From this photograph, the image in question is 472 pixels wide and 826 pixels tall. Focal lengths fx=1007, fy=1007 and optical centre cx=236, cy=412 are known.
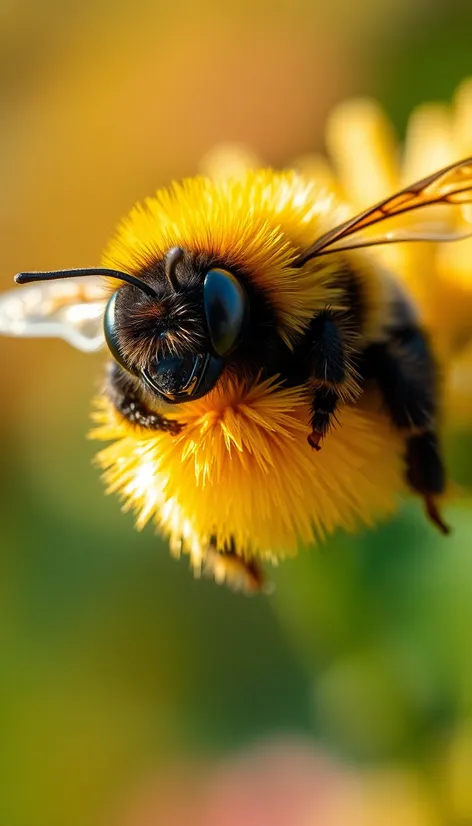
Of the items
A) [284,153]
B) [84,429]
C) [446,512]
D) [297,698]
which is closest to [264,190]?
[446,512]

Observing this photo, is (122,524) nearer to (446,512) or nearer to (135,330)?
(446,512)

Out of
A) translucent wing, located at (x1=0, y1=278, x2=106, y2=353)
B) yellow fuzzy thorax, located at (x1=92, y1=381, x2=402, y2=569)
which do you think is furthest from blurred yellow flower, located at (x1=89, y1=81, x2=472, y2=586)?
translucent wing, located at (x1=0, y1=278, x2=106, y2=353)

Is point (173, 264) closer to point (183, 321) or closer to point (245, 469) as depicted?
point (183, 321)

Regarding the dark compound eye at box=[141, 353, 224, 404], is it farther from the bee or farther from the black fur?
the black fur

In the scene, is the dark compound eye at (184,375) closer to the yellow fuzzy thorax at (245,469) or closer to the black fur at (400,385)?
the yellow fuzzy thorax at (245,469)

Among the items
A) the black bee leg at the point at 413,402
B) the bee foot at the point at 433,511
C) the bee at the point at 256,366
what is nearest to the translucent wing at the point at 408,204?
the bee at the point at 256,366
